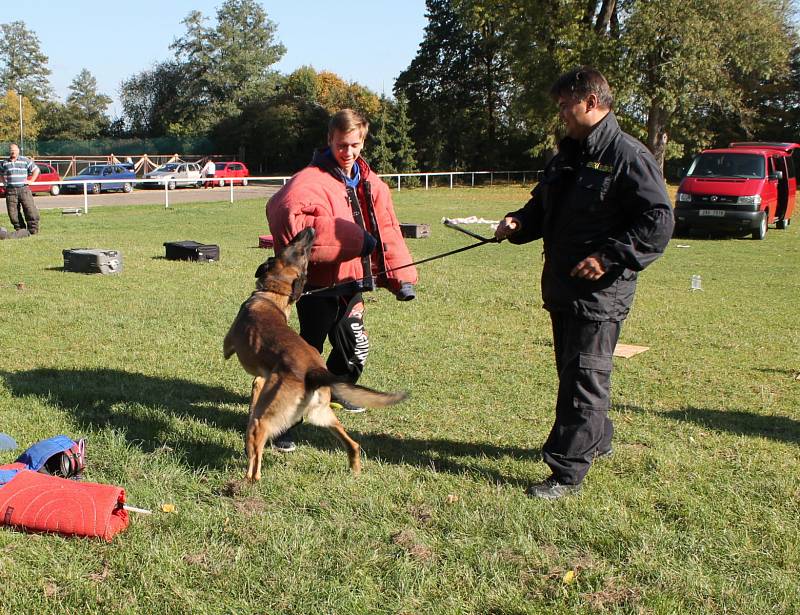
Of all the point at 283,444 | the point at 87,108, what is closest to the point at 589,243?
the point at 283,444

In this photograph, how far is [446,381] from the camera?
6.25 meters

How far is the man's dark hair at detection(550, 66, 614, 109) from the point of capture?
376 cm

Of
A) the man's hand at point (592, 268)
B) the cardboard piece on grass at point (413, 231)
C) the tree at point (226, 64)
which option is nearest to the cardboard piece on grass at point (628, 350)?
the man's hand at point (592, 268)

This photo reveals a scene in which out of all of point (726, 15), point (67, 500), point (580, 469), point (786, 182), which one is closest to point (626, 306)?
point (580, 469)

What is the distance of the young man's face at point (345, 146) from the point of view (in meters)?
4.49

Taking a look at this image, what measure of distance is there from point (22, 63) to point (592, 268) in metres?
96.6

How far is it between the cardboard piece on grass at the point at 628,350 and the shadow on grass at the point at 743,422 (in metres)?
1.59

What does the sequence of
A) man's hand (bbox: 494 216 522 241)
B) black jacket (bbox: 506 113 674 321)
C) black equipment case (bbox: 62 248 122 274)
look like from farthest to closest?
black equipment case (bbox: 62 248 122 274), man's hand (bbox: 494 216 522 241), black jacket (bbox: 506 113 674 321)

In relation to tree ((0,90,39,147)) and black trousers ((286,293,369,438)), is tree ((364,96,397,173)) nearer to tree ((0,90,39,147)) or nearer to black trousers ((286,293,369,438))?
tree ((0,90,39,147))

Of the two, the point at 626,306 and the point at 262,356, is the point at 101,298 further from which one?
the point at 626,306

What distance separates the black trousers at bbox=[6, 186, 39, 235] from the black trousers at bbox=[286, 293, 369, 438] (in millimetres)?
13615

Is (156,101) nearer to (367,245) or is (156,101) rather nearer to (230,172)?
(230,172)

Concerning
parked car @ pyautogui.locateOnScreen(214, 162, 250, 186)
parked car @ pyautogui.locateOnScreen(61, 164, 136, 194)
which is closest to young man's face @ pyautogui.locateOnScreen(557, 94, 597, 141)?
parked car @ pyautogui.locateOnScreen(61, 164, 136, 194)

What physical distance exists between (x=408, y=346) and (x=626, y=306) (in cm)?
354
